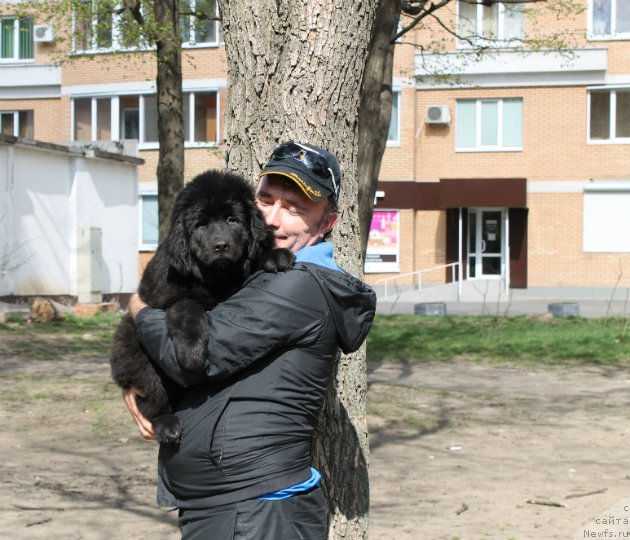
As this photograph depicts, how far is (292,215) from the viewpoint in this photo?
3.57 metres

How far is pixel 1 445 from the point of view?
9.03 m

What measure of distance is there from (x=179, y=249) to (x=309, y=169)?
621 millimetres

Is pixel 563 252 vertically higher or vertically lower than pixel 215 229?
lower

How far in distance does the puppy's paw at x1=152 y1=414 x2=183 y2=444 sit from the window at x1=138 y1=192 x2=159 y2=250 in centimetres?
3208

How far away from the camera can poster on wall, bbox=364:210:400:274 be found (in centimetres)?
3325

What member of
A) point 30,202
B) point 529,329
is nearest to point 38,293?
point 30,202

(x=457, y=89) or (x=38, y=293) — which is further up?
(x=457, y=89)

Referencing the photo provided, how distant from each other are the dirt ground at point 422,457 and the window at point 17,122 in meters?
25.7

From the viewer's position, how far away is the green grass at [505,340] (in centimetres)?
1546

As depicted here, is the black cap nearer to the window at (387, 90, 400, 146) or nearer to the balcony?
the window at (387, 90, 400, 146)

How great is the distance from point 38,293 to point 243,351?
19.3 meters

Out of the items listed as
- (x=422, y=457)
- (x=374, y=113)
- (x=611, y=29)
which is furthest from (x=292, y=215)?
(x=611, y=29)

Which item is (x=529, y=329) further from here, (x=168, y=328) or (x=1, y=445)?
(x=168, y=328)

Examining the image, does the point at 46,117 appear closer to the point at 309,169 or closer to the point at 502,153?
the point at 502,153
